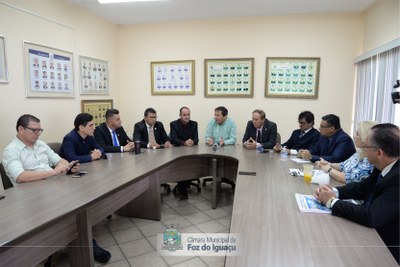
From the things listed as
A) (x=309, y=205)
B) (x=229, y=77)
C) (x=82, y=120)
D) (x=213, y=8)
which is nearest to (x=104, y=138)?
(x=82, y=120)

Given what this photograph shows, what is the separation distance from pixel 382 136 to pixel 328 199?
0.45 meters

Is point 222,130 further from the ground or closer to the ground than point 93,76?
closer to the ground

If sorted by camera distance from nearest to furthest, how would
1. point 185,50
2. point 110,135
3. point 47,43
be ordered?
point 47,43 → point 110,135 → point 185,50

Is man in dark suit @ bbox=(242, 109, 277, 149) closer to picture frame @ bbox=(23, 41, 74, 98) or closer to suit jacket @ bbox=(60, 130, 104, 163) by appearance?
suit jacket @ bbox=(60, 130, 104, 163)

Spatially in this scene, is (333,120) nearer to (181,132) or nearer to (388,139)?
(388,139)

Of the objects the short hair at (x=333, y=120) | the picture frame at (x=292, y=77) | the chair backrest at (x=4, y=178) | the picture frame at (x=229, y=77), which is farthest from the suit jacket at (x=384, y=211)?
the picture frame at (x=229, y=77)

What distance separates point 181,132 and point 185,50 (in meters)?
1.52

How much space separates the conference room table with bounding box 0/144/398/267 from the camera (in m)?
1.06

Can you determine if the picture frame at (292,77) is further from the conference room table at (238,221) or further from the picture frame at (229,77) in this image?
the conference room table at (238,221)

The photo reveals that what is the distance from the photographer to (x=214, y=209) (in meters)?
3.25

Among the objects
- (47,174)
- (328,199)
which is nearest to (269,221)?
(328,199)

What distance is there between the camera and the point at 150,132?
3801 mm

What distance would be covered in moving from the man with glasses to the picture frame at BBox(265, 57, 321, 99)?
322 centimetres

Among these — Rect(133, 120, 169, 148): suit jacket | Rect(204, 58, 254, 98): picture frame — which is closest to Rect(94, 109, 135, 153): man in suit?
Rect(133, 120, 169, 148): suit jacket
